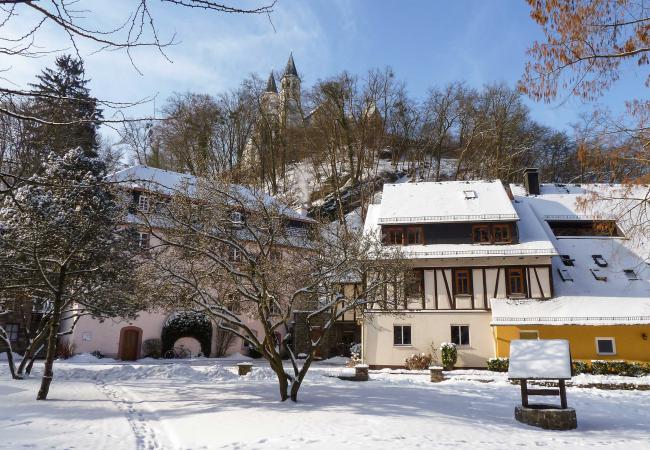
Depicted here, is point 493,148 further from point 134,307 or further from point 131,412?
point 131,412

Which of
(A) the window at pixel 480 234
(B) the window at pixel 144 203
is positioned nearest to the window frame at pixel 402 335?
(A) the window at pixel 480 234

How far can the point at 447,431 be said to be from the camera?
31.4 ft

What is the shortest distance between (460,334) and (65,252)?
17.0 m

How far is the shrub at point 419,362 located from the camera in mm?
22031

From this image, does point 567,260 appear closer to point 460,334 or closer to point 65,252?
point 460,334

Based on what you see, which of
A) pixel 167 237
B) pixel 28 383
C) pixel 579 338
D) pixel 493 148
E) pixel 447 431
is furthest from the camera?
pixel 493 148

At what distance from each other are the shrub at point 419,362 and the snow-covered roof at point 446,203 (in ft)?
21.7

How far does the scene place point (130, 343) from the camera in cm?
2666

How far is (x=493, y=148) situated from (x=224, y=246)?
3356 centimetres

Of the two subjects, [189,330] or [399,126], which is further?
[399,126]

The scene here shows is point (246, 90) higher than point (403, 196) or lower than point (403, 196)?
higher

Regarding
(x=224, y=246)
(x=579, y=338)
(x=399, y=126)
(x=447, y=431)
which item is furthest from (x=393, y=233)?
(x=399, y=126)

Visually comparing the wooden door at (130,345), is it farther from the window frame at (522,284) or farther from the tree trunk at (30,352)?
the window frame at (522,284)

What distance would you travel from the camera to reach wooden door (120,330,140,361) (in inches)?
1036
